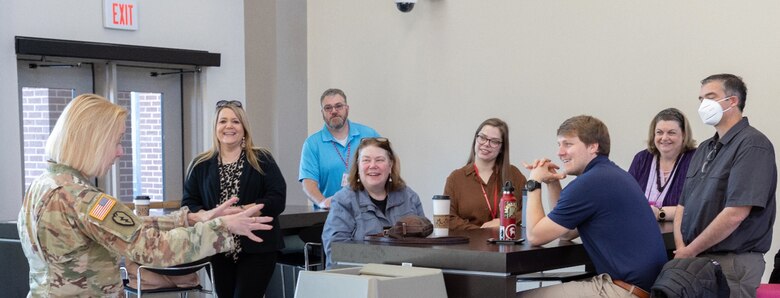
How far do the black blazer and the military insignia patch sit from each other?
1.89 m

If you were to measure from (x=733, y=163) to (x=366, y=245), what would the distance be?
1579 mm

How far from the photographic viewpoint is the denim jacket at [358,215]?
13.1ft

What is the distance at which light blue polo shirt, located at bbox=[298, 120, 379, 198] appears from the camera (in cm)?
588

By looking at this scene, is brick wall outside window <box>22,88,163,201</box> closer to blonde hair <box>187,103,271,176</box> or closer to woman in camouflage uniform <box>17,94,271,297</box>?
blonde hair <box>187,103,271,176</box>

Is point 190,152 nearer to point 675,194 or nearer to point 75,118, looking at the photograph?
point 675,194

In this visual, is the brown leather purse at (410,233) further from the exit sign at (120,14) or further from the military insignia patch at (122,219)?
the exit sign at (120,14)

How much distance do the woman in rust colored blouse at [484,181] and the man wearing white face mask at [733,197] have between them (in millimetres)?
974

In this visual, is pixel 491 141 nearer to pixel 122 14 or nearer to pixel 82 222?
pixel 82 222

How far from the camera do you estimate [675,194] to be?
469 cm

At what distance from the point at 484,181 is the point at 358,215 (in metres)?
0.90

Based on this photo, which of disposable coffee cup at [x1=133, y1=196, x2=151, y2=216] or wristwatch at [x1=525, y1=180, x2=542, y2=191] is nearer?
wristwatch at [x1=525, y1=180, x2=542, y2=191]

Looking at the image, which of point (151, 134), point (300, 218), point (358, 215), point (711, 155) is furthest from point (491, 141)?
point (151, 134)

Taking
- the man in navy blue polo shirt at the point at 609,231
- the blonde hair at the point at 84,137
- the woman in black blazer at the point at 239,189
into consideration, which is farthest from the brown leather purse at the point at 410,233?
the blonde hair at the point at 84,137

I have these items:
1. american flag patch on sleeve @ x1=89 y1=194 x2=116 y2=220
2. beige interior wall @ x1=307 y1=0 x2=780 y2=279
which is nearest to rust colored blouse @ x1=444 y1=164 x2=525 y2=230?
beige interior wall @ x1=307 y1=0 x2=780 y2=279
